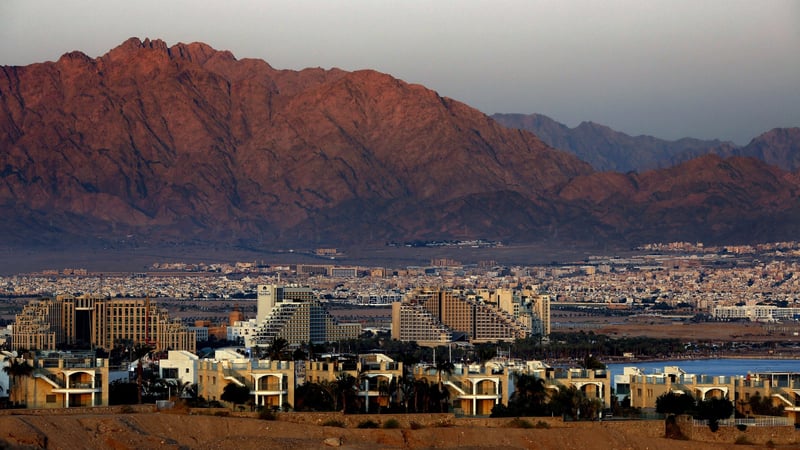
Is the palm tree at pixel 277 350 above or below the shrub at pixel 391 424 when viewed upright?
above

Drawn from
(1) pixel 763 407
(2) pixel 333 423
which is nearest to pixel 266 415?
(2) pixel 333 423

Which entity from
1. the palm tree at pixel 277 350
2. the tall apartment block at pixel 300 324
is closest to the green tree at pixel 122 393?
the palm tree at pixel 277 350

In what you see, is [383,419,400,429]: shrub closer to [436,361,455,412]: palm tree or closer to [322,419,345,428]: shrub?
[322,419,345,428]: shrub

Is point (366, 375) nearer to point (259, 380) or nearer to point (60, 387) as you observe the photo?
point (259, 380)

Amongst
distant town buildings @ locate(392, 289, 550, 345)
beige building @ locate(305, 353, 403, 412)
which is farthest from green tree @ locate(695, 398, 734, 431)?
distant town buildings @ locate(392, 289, 550, 345)

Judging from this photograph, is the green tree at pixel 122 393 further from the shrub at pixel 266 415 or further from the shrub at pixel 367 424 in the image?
the shrub at pixel 367 424

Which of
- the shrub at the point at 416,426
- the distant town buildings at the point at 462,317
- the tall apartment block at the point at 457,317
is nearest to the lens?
the shrub at the point at 416,426
